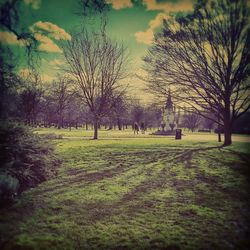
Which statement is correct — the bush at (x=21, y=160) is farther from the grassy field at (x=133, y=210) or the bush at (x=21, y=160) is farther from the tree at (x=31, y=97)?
the tree at (x=31, y=97)

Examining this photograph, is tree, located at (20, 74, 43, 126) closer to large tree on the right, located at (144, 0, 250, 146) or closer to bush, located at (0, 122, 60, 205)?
bush, located at (0, 122, 60, 205)

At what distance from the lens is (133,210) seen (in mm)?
4074

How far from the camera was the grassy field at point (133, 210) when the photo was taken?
320 centimetres

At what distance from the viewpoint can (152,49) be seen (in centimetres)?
1134

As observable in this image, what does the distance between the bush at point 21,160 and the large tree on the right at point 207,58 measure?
309 inches

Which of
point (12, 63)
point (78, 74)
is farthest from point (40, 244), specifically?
point (78, 74)

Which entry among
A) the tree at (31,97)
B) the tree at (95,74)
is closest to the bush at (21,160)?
the tree at (31,97)

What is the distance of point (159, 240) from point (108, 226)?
0.90 meters

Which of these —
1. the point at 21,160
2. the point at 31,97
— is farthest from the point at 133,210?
the point at 31,97

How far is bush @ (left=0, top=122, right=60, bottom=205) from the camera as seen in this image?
4.60 meters

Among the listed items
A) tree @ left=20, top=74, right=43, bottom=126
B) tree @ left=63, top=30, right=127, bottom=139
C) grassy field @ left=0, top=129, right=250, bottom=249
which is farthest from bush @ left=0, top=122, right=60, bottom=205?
tree @ left=63, top=30, right=127, bottom=139

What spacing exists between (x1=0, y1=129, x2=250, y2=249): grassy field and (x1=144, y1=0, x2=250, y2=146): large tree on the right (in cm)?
584

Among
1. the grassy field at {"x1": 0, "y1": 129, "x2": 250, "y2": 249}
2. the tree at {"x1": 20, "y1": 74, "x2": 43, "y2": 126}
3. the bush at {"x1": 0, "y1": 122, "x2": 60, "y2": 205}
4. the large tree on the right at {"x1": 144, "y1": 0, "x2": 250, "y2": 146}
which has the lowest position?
the grassy field at {"x1": 0, "y1": 129, "x2": 250, "y2": 249}

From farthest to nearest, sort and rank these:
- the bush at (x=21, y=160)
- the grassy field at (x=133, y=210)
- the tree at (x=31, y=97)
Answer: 1. the tree at (x=31, y=97)
2. the bush at (x=21, y=160)
3. the grassy field at (x=133, y=210)
